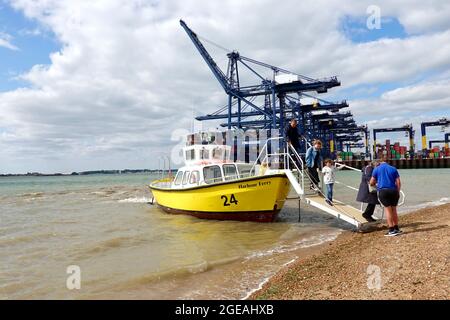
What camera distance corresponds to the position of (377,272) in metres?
5.82

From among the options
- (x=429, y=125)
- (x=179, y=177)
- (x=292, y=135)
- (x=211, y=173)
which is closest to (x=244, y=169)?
(x=211, y=173)

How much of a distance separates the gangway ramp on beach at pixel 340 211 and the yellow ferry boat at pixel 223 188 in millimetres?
1599

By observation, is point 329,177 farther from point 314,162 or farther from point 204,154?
point 204,154

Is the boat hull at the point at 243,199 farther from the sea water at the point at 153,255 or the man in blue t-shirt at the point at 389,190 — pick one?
the man in blue t-shirt at the point at 389,190

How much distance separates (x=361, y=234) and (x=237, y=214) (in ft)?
16.8

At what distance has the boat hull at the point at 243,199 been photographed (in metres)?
13.2

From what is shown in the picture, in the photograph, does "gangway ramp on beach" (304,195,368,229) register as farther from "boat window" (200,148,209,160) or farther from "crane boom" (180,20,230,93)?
"crane boom" (180,20,230,93)

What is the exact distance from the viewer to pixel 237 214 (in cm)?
1387

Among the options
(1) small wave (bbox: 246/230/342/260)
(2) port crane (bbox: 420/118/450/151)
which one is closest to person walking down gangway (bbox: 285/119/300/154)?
(1) small wave (bbox: 246/230/342/260)

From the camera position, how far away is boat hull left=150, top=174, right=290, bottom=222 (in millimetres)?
13188

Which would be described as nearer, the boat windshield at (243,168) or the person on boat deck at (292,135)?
the person on boat deck at (292,135)

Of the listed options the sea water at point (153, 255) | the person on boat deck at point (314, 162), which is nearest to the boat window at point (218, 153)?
the sea water at point (153, 255)
